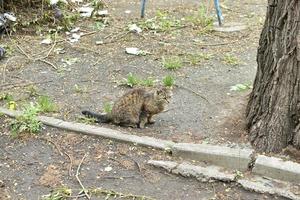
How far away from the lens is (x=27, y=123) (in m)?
4.98

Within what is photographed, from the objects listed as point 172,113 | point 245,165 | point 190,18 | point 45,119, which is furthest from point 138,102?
point 190,18

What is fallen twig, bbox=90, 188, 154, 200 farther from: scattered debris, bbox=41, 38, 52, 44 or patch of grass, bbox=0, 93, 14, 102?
scattered debris, bbox=41, 38, 52, 44

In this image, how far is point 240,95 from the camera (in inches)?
230

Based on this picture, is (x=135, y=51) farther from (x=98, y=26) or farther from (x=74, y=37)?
(x=98, y=26)

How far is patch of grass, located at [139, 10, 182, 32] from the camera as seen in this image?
804cm

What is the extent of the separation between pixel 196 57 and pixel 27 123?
8.96ft

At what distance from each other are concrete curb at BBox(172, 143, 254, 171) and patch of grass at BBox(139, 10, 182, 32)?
12.0 feet

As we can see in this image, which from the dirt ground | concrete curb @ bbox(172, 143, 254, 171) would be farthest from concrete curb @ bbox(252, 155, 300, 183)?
the dirt ground

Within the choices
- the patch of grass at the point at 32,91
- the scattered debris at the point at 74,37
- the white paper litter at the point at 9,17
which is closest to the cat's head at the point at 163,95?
the patch of grass at the point at 32,91

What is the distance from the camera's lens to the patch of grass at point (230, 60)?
6829 millimetres

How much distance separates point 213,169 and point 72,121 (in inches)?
58.6

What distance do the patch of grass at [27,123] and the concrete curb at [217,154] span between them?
1.28 m

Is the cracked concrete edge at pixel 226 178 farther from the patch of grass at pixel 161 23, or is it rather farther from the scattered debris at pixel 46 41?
the patch of grass at pixel 161 23

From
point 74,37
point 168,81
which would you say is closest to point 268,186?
point 168,81
